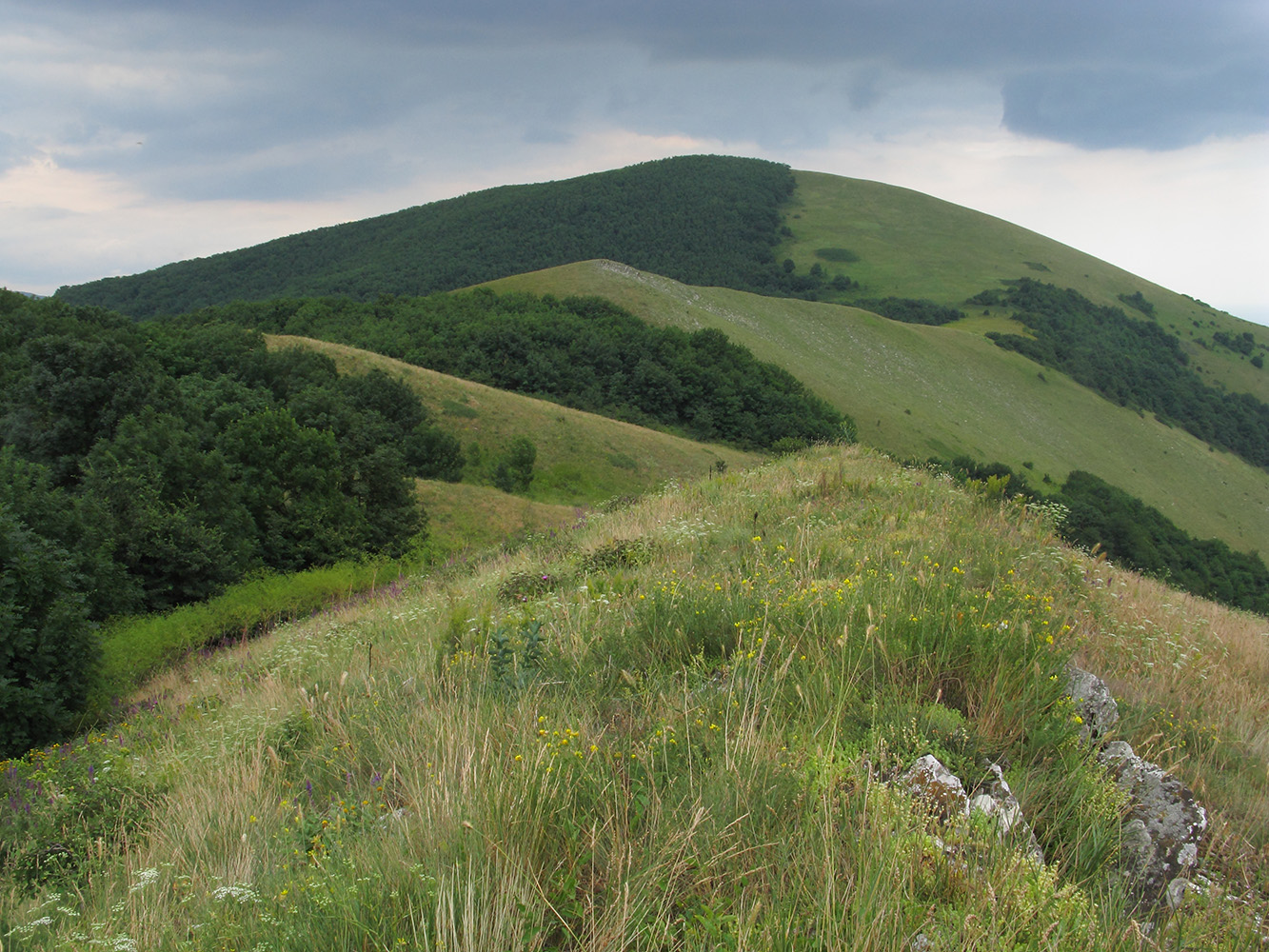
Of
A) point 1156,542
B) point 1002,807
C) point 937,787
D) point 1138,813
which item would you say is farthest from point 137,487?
point 1156,542

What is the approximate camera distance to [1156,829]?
97.7 inches

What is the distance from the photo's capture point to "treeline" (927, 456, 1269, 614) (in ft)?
130

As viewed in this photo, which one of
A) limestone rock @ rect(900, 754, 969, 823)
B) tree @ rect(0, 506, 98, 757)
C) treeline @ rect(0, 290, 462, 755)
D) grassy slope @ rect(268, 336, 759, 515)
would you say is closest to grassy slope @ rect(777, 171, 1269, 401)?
grassy slope @ rect(268, 336, 759, 515)

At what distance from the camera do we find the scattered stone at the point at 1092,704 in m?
3.14

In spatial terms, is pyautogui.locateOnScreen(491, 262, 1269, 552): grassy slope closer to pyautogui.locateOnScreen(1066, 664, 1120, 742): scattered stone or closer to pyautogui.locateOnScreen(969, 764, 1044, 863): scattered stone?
pyautogui.locateOnScreen(1066, 664, 1120, 742): scattered stone

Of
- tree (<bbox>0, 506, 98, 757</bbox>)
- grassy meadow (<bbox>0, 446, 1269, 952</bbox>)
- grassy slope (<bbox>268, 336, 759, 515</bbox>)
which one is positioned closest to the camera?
grassy meadow (<bbox>0, 446, 1269, 952</bbox>)

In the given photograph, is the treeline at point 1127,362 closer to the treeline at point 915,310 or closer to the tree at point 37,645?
the treeline at point 915,310

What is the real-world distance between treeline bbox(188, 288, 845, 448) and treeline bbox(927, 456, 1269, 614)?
50.5 ft

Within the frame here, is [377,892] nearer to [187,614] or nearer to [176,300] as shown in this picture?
[187,614]

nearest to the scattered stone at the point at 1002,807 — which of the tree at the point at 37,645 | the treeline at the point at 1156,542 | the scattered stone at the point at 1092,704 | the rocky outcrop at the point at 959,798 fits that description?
the rocky outcrop at the point at 959,798

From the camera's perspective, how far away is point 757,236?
14438 cm

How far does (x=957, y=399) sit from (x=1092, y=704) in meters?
72.1

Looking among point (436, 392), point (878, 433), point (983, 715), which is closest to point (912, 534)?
point (983, 715)

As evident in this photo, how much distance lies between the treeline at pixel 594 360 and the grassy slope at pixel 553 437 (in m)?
11.4
